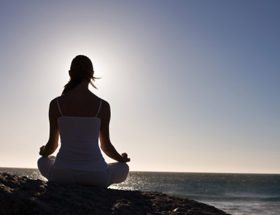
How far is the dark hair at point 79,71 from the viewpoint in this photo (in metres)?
3.74

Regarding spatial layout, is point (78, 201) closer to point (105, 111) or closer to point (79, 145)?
point (79, 145)

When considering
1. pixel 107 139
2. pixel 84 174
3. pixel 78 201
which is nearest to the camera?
pixel 78 201

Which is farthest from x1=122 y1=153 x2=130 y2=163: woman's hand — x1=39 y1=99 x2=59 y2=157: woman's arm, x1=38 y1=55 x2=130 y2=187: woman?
x1=39 y1=99 x2=59 y2=157: woman's arm

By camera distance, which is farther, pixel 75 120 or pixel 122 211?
pixel 75 120

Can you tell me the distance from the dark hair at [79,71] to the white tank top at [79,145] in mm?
305

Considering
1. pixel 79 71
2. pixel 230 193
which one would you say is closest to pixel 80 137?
pixel 79 71

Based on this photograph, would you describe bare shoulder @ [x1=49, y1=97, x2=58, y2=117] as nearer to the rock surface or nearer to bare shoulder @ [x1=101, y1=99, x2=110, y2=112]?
bare shoulder @ [x1=101, y1=99, x2=110, y2=112]

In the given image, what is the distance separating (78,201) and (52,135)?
111cm

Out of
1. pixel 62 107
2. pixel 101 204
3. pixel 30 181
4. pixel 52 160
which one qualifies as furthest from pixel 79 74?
pixel 101 204

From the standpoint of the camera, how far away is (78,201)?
287 centimetres

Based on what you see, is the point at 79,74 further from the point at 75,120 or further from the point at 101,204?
the point at 101,204

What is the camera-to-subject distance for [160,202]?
3.31m

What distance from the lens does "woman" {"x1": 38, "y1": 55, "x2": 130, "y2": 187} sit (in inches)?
140

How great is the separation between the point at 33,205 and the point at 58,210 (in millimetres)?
184
